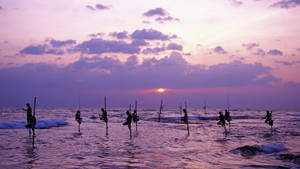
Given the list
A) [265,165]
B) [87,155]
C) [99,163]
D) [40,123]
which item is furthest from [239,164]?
[40,123]

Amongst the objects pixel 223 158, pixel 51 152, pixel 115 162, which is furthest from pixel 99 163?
pixel 223 158

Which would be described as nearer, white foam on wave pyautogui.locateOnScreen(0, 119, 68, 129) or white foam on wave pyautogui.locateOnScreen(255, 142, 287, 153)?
white foam on wave pyautogui.locateOnScreen(255, 142, 287, 153)

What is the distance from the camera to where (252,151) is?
17141 mm

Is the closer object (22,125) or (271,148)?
(271,148)

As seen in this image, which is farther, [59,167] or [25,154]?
[25,154]

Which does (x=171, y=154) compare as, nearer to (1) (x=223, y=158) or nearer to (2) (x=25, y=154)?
(1) (x=223, y=158)

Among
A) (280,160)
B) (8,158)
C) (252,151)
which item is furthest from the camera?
(252,151)

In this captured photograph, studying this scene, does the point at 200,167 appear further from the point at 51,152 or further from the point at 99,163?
the point at 51,152

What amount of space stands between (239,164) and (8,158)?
1252 cm

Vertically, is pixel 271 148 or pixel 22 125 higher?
pixel 271 148

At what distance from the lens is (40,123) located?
137 ft

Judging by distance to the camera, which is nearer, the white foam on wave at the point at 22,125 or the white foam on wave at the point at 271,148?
the white foam on wave at the point at 271,148

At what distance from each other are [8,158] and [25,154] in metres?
1.25

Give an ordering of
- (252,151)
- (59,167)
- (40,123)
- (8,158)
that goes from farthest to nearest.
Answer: (40,123)
(252,151)
(8,158)
(59,167)
